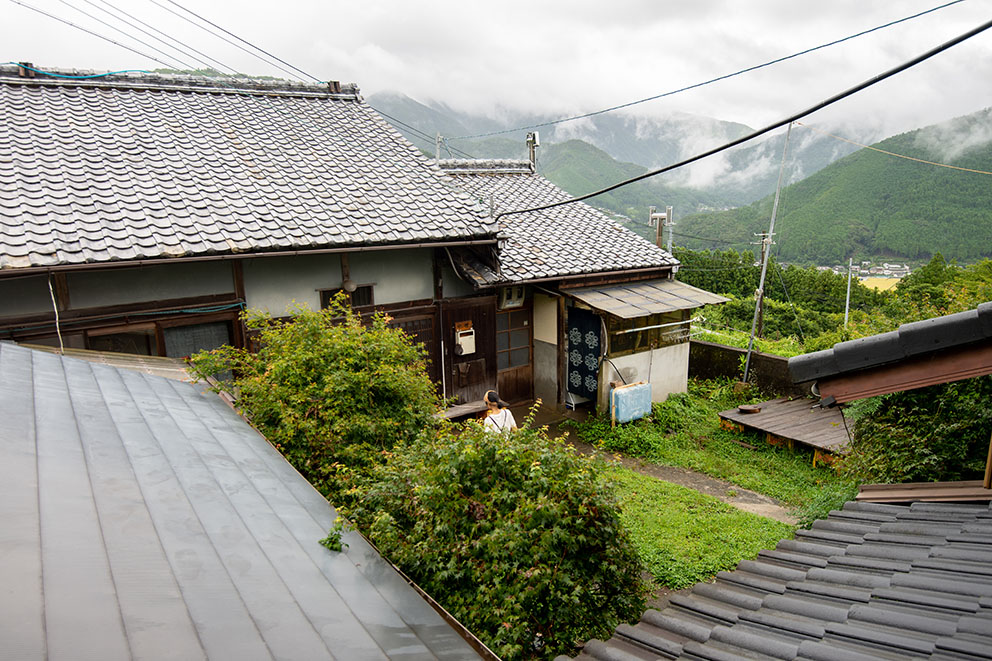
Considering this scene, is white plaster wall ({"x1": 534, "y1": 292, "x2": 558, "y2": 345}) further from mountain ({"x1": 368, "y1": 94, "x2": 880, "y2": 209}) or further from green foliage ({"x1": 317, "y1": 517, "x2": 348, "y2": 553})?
mountain ({"x1": 368, "y1": 94, "x2": 880, "y2": 209})

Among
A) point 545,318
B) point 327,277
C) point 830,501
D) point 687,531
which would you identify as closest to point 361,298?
point 327,277

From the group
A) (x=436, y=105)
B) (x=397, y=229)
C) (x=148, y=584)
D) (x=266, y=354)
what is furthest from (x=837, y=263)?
(x=436, y=105)

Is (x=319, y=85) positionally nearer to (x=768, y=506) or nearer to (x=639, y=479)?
(x=639, y=479)

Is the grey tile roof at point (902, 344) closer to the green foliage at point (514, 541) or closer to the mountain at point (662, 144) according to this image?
the green foliage at point (514, 541)

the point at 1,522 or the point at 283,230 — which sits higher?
the point at 283,230

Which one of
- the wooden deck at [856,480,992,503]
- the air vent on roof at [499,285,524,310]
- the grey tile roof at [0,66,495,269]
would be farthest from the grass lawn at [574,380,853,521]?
the grey tile roof at [0,66,495,269]

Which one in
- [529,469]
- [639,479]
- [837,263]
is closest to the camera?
[529,469]

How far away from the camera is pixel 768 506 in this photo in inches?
361

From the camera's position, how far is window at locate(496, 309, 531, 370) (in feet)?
40.7

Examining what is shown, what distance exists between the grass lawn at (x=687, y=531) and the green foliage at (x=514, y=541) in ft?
8.72

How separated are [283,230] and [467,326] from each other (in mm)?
4014

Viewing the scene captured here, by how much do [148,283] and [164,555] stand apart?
20.6ft

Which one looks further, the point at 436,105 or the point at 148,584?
the point at 436,105

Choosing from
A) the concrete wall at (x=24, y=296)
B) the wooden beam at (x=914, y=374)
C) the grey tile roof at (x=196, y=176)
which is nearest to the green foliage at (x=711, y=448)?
the grey tile roof at (x=196, y=176)
